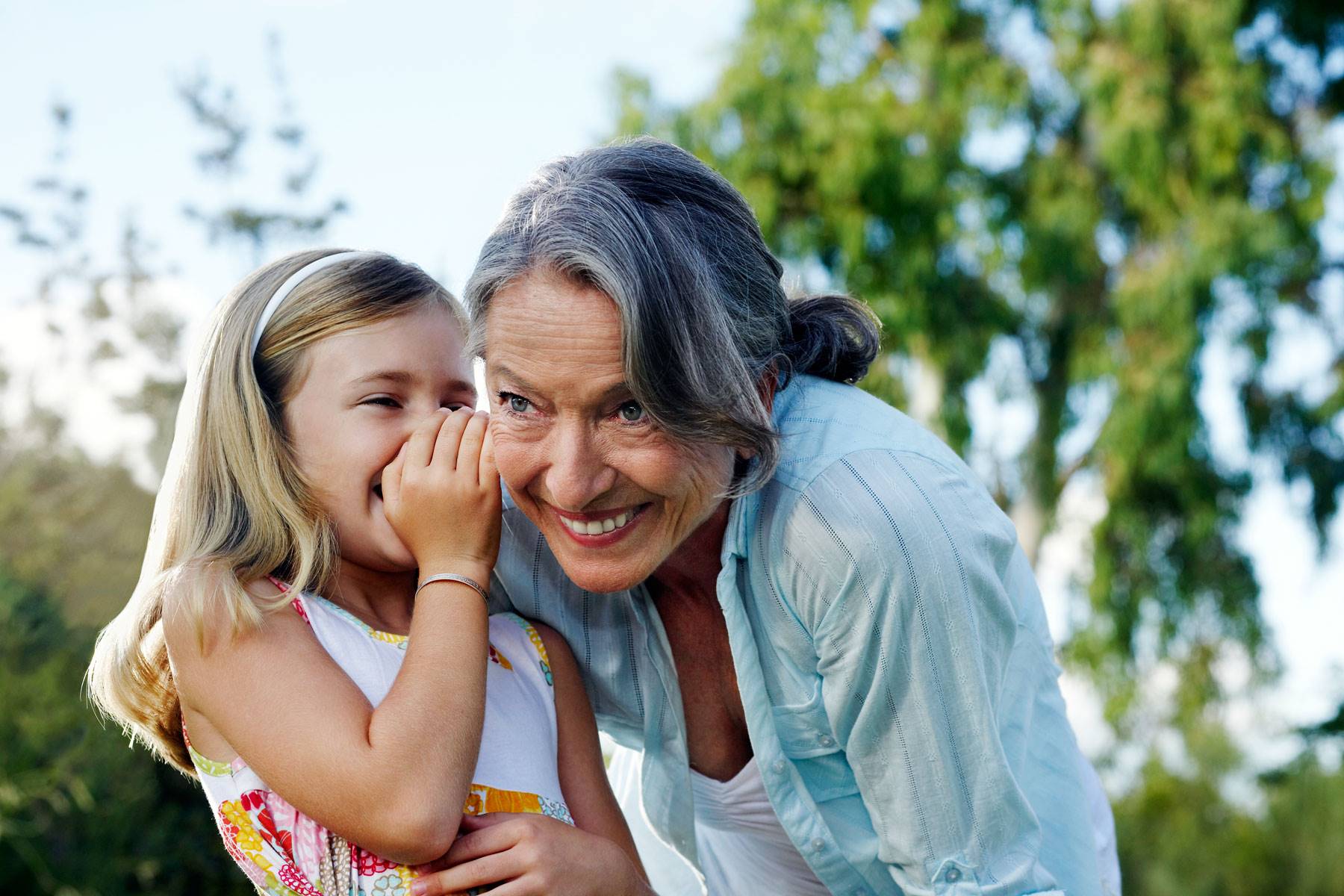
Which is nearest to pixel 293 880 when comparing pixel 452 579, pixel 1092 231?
pixel 452 579

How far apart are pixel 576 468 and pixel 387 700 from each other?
0.44m

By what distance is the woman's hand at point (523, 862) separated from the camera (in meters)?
2.00

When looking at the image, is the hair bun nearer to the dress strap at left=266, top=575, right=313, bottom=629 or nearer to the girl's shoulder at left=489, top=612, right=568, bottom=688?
the girl's shoulder at left=489, top=612, right=568, bottom=688

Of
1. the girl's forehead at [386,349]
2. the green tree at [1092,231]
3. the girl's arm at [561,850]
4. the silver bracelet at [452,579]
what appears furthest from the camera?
the green tree at [1092,231]

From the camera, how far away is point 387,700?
197 cm

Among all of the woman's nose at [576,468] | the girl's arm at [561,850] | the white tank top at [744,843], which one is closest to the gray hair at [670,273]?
the woman's nose at [576,468]

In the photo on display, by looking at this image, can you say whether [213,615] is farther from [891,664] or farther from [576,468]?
[891,664]

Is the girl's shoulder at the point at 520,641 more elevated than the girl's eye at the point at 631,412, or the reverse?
the girl's eye at the point at 631,412

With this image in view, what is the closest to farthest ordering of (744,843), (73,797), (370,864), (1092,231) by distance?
(370,864), (744,843), (73,797), (1092,231)

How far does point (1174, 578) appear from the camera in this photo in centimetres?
1098

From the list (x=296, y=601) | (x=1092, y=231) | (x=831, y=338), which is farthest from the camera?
(x=1092, y=231)

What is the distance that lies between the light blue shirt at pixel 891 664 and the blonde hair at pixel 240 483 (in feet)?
1.41

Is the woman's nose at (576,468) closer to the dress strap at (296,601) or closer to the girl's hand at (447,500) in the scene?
the girl's hand at (447,500)

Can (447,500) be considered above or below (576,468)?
below
